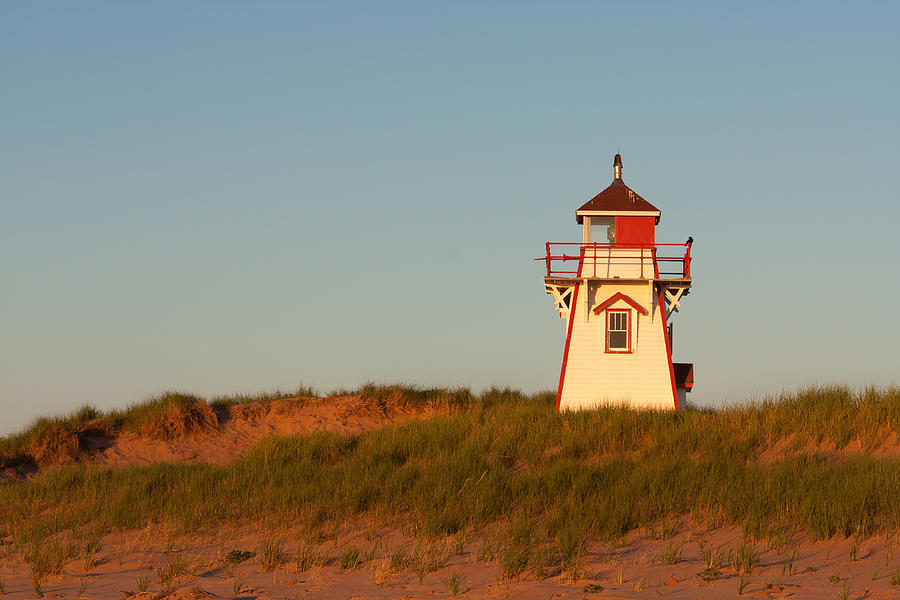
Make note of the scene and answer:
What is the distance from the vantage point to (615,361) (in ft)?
91.5

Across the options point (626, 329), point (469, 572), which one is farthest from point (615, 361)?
point (469, 572)

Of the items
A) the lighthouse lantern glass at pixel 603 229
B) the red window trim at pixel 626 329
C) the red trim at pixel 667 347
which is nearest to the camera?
the red trim at pixel 667 347

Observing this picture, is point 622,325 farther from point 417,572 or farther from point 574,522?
point 417,572

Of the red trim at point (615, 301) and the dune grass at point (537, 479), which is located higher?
the red trim at point (615, 301)

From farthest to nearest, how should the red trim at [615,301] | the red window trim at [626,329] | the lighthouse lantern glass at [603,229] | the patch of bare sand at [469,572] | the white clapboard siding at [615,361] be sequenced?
the lighthouse lantern glass at [603,229]
the red trim at [615,301]
the red window trim at [626,329]
the white clapboard siding at [615,361]
the patch of bare sand at [469,572]

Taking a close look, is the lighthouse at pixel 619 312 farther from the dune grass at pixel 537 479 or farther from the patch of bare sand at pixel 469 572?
the patch of bare sand at pixel 469 572

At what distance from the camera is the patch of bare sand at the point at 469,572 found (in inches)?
482

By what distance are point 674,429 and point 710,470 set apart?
4678 millimetres

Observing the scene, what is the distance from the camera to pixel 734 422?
76.9ft

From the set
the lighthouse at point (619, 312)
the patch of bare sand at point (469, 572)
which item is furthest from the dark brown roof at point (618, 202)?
the patch of bare sand at point (469, 572)

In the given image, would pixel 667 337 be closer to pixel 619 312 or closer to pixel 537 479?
pixel 619 312

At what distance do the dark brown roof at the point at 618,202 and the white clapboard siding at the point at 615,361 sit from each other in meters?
2.46

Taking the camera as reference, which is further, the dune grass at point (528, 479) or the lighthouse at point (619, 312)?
the lighthouse at point (619, 312)

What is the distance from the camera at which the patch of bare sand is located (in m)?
12.2
